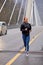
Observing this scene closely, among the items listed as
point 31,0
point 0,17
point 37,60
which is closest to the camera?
point 37,60

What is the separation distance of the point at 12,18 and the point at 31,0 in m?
12.2

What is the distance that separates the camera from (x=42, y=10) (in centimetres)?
9469

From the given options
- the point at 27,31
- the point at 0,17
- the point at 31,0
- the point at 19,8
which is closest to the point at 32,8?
the point at 31,0

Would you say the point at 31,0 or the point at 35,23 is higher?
the point at 31,0

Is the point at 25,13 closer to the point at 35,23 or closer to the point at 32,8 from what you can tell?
the point at 32,8

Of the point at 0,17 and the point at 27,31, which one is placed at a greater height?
the point at 27,31

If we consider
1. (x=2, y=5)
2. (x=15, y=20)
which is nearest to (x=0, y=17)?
(x=2, y=5)

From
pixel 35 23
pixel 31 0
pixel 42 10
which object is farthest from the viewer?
pixel 42 10

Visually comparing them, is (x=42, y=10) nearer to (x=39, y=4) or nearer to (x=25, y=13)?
(x=39, y=4)

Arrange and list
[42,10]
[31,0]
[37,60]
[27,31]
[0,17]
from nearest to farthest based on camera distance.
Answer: [37,60]
[27,31]
[0,17]
[31,0]
[42,10]

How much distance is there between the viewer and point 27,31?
1263 cm

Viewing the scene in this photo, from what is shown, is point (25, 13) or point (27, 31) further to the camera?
point (25, 13)

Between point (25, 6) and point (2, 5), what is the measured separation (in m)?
10.9

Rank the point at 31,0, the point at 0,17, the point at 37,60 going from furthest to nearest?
the point at 31,0, the point at 0,17, the point at 37,60
